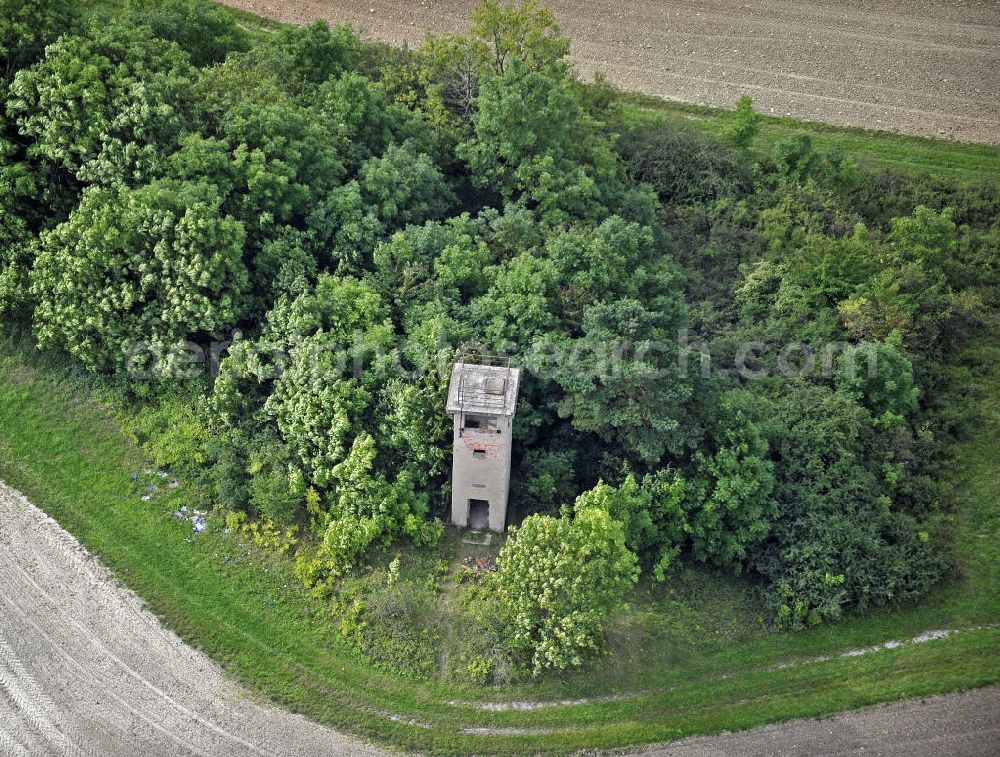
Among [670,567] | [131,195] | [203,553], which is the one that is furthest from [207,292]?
[670,567]

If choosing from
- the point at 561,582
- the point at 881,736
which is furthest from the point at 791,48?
the point at 881,736

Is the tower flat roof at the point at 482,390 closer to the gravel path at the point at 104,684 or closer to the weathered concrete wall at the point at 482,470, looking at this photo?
the weathered concrete wall at the point at 482,470

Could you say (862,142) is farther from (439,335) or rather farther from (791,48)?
(439,335)

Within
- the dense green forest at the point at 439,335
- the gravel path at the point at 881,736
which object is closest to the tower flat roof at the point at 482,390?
the dense green forest at the point at 439,335

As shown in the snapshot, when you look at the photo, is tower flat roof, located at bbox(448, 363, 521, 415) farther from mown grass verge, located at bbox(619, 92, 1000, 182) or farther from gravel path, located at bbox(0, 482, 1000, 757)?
mown grass verge, located at bbox(619, 92, 1000, 182)

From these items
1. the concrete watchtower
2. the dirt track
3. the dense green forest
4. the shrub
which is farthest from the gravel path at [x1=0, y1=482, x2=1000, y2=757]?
the dirt track

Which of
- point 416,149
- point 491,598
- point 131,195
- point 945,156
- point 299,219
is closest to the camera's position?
point 491,598

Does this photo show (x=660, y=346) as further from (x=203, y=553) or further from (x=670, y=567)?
(x=203, y=553)
